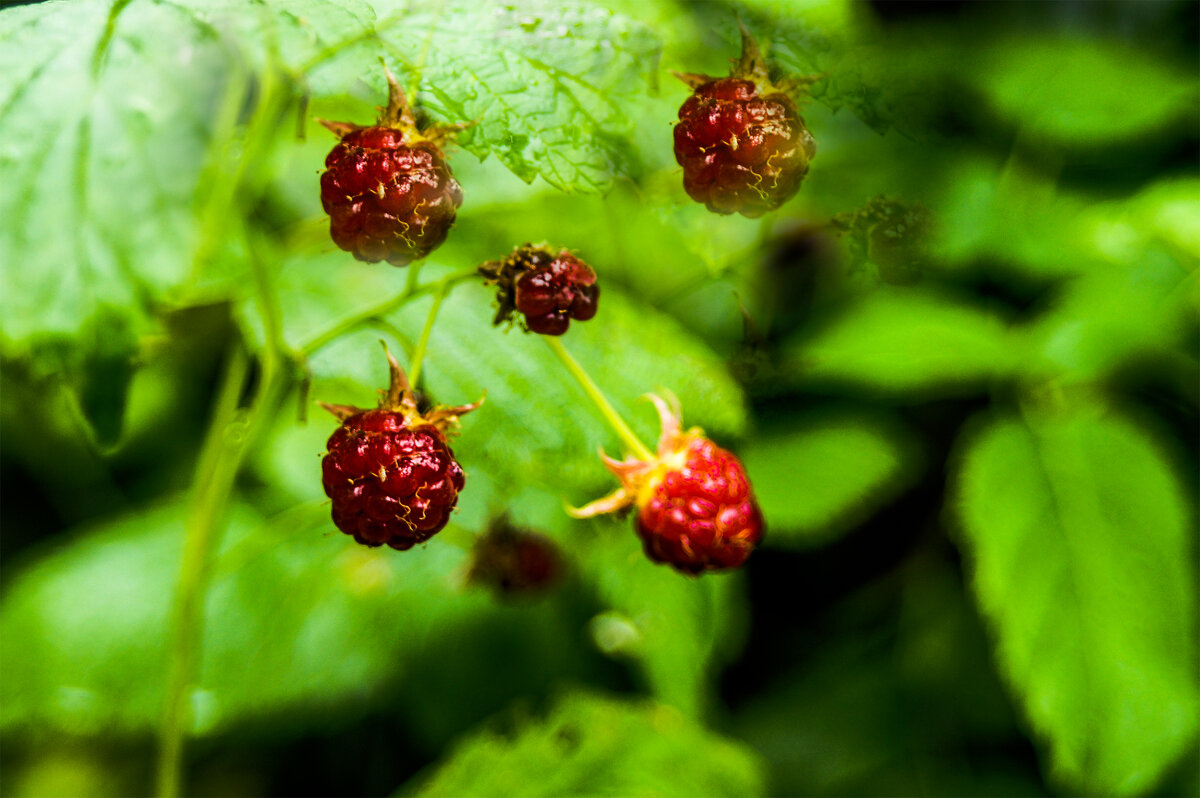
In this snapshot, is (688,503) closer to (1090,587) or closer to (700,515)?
(700,515)

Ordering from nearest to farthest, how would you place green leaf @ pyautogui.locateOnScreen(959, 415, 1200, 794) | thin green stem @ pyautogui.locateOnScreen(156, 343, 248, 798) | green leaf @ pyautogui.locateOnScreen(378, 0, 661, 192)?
green leaf @ pyautogui.locateOnScreen(378, 0, 661, 192) → thin green stem @ pyautogui.locateOnScreen(156, 343, 248, 798) → green leaf @ pyautogui.locateOnScreen(959, 415, 1200, 794)

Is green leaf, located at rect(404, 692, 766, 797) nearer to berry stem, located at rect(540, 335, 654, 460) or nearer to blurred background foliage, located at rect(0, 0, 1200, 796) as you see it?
blurred background foliage, located at rect(0, 0, 1200, 796)

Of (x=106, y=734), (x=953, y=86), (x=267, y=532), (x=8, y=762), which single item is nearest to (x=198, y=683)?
(x=267, y=532)

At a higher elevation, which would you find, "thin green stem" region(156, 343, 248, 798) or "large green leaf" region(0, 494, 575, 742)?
"thin green stem" region(156, 343, 248, 798)

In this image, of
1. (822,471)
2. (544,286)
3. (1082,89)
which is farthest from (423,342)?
(1082,89)

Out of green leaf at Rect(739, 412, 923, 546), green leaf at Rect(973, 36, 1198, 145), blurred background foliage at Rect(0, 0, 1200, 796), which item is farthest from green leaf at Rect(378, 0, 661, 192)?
green leaf at Rect(973, 36, 1198, 145)

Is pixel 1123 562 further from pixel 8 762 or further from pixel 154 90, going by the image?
pixel 8 762

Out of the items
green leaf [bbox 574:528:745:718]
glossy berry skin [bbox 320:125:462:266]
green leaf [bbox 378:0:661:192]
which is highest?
green leaf [bbox 378:0:661:192]

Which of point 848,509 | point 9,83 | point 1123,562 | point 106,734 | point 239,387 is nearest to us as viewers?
point 9,83
